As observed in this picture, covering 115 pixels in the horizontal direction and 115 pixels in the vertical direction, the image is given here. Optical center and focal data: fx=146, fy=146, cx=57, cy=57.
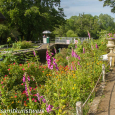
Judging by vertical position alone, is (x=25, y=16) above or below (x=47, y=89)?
above

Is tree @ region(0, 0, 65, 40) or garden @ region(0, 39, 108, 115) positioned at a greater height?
tree @ region(0, 0, 65, 40)

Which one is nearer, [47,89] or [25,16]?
[47,89]

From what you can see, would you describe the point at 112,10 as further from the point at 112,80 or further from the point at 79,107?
the point at 79,107

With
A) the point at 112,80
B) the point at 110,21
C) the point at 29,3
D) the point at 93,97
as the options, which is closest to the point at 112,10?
the point at 29,3

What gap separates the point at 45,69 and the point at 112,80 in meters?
2.89

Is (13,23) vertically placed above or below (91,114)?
above

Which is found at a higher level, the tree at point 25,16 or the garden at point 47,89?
the tree at point 25,16

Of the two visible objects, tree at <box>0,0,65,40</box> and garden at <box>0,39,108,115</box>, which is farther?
tree at <box>0,0,65,40</box>

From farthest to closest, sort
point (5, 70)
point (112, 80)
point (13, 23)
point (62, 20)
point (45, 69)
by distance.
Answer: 1. point (62, 20)
2. point (13, 23)
3. point (45, 69)
4. point (5, 70)
5. point (112, 80)

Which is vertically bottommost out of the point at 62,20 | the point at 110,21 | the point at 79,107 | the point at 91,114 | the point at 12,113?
the point at 12,113

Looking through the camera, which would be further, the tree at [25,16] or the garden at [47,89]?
the tree at [25,16]

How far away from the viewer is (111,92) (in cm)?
395

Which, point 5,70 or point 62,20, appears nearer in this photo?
point 5,70

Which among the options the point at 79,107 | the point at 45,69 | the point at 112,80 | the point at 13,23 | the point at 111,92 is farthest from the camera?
the point at 13,23
